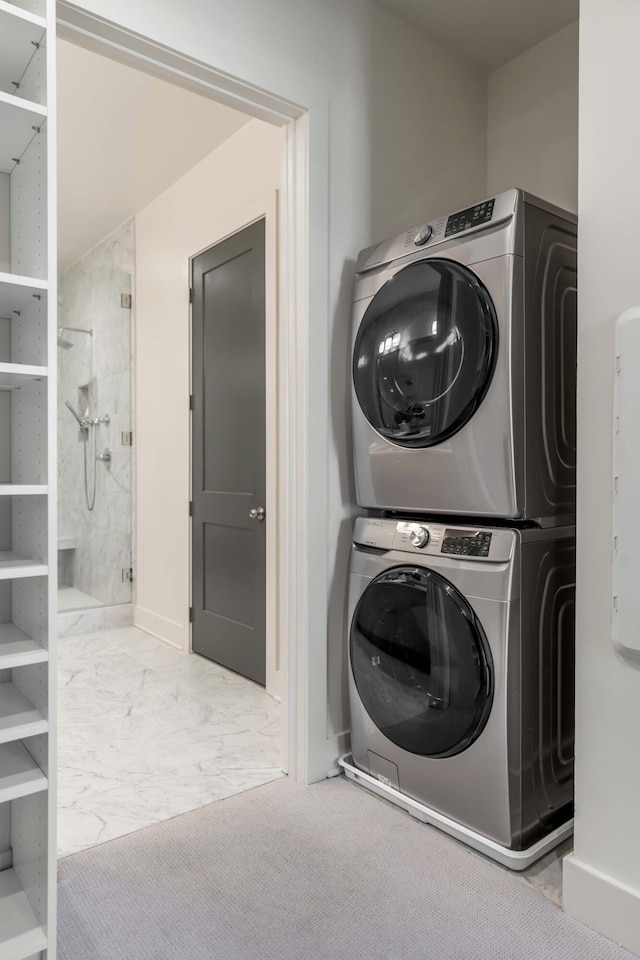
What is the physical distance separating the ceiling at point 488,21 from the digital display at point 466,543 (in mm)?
1936

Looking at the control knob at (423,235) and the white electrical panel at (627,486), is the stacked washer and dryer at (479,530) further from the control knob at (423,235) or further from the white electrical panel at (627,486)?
the white electrical panel at (627,486)

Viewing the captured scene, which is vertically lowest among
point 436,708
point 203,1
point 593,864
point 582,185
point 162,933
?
point 162,933

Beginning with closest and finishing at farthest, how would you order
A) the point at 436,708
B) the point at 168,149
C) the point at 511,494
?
the point at 511,494 → the point at 436,708 → the point at 168,149

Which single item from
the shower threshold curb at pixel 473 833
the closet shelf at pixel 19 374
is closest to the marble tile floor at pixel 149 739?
the shower threshold curb at pixel 473 833

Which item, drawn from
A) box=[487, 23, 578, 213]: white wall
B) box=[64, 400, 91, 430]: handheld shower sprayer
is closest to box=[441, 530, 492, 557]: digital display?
box=[487, 23, 578, 213]: white wall

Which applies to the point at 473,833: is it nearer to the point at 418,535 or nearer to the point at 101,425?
the point at 418,535

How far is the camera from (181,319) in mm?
3768

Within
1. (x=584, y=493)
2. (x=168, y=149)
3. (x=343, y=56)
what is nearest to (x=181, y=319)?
(x=168, y=149)

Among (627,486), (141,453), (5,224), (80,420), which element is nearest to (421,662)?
(627,486)

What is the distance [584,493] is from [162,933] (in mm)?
1408

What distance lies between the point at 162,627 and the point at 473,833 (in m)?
2.66

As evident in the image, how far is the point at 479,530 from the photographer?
1.80 metres

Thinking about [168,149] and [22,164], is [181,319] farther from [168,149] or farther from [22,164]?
[22,164]

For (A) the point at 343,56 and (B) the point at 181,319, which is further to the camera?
(B) the point at 181,319
